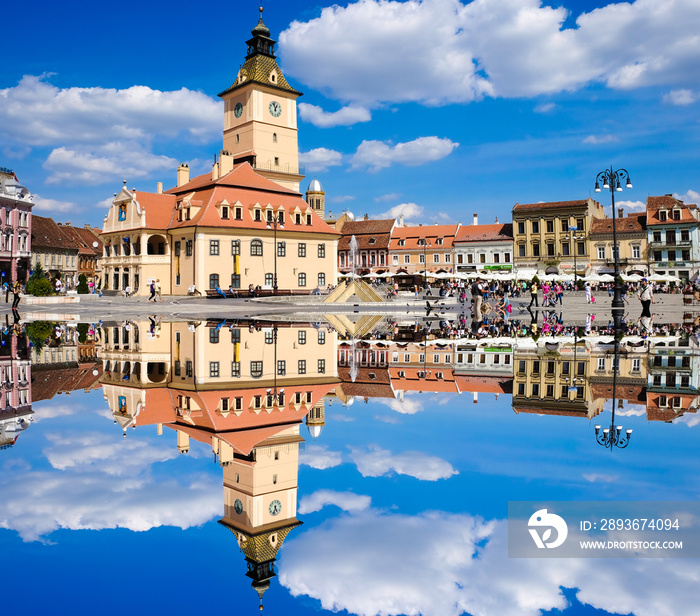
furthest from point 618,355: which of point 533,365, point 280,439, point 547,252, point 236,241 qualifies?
point 547,252

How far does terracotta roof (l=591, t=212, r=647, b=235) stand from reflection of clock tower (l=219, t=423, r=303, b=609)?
8923 cm

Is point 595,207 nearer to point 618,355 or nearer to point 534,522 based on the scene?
point 618,355

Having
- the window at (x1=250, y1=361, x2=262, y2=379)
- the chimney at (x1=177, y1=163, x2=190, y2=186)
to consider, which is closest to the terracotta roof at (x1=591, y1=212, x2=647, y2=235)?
the chimney at (x1=177, y1=163, x2=190, y2=186)

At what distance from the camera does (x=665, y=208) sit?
8600 cm

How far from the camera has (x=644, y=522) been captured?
398 centimetres

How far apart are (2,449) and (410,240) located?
3687 inches

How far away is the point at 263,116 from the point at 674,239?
56.8 metres

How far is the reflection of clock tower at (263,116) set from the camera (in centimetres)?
6588

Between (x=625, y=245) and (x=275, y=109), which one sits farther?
(x=625, y=245)

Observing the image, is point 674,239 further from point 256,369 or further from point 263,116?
point 256,369

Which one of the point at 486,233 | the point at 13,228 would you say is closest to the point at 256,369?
the point at 13,228

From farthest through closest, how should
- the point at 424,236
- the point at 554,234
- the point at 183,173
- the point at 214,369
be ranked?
the point at 424,236 < the point at 554,234 < the point at 183,173 < the point at 214,369

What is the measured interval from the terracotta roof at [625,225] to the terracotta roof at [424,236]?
20.2 meters

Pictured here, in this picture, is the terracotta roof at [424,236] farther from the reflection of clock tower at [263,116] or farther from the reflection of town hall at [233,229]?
the reflection of town hall at [233,229]
